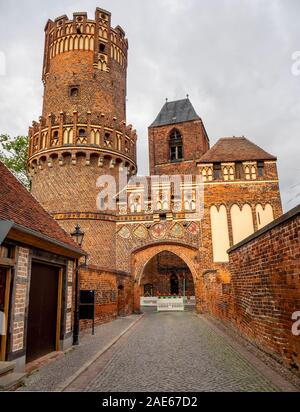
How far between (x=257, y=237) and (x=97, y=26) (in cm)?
1943

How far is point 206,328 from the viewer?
12.0m

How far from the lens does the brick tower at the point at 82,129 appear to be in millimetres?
18500

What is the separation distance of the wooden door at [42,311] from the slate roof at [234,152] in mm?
12324

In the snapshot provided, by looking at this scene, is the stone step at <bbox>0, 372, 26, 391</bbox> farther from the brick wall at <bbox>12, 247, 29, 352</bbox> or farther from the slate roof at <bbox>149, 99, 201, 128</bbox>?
the slate roof at <bbox>149, 99, 201, 128</bbox>

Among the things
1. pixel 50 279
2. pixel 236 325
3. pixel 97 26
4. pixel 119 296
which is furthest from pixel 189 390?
pixel 97 26

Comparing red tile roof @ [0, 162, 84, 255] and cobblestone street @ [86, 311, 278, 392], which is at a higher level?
red tile roof @ [0, 162, 84, 255]

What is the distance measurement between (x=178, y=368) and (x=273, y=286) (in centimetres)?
238

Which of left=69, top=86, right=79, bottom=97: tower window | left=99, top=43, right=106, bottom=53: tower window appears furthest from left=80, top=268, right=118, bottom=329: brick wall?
left=99, top=43, right=106, bottom=53: tower window

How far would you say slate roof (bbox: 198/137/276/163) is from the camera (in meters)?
18.5

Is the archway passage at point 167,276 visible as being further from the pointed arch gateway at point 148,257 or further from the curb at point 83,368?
the curb at point 83,368

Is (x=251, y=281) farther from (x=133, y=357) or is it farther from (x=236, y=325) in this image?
(x=133, y=357)

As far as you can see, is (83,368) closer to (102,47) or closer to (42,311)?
(42,311)

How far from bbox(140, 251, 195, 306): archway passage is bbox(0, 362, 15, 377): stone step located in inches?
933

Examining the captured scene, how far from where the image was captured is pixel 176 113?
35.6 meters
